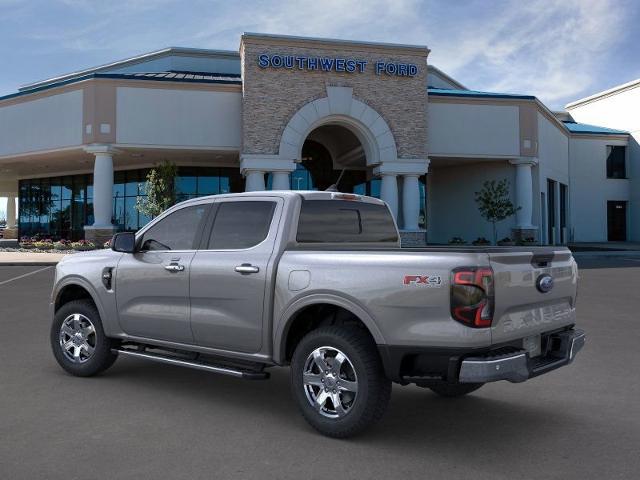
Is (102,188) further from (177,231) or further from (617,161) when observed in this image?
(617,161)

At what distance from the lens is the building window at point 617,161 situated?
148 feet

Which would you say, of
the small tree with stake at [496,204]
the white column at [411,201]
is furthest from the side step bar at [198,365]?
the small tree with stake at [496,204]

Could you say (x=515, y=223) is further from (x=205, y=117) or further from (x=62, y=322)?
(x=62, y=322)

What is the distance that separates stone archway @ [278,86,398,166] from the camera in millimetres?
29125

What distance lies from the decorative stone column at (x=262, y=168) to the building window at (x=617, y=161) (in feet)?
92.0

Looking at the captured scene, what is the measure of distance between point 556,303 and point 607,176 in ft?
147

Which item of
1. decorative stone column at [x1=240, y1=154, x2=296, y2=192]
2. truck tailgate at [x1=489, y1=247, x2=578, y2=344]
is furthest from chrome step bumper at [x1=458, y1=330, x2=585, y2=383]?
decorative stone column at [x1=240, y1=154, x2=296, y2=192]

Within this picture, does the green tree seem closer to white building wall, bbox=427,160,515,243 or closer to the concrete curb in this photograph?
white building wall, bbox=427,160,515,243

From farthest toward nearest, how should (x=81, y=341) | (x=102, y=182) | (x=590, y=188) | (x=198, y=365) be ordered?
(x=590, y=188)
(x=102, y=182)
(x=81, y=341)
(x=198, y=365)

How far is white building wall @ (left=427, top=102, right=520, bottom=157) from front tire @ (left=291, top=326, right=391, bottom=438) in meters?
28.5

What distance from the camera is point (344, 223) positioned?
5.69 metres

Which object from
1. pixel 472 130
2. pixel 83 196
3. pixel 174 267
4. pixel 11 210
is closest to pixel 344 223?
pixel 174 267

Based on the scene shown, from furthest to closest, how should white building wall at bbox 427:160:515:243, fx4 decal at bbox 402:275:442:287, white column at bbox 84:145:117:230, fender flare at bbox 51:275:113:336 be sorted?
1. white building wall at bbox 427:160:515:243
2. white column at bbox 84:145:117:230
3. fender flare at bbox 51:275:113:336
4. fx4 decal at bbox 402:275:442:287

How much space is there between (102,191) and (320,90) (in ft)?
39.0
